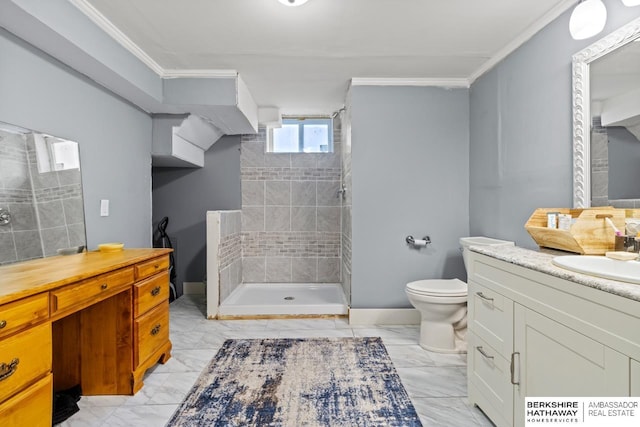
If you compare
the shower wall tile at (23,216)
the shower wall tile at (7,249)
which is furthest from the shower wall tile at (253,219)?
the shower wall tile at (7,249)

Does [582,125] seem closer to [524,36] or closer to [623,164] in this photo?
[623,164]

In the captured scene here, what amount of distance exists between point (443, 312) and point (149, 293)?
6.62 feet

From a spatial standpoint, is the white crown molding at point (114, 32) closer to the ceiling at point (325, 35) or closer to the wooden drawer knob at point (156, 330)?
Result: the ceiling at point (325, 35)

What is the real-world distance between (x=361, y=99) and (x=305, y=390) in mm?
2406

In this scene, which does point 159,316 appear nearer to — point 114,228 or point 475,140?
point 114,228

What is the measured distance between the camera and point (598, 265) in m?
1.30

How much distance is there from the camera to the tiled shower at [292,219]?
425cm

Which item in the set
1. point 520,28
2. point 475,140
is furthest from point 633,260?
point 475,140

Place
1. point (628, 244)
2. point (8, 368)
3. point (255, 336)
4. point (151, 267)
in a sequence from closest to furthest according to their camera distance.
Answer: point (8, 368), point (628, 244), point (151, 267), point (255, 336)

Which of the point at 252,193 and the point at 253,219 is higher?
the point at 252,193

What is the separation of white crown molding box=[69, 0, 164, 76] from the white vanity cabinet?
2.58m

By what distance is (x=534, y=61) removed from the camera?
7.09ft

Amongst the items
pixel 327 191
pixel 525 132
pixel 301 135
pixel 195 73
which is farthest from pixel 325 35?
pixel 327 191

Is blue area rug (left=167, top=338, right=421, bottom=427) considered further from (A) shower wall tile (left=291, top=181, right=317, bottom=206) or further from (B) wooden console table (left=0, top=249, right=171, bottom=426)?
(A) shower wall tile (left=291, top=181, right=317, bottom=206)
